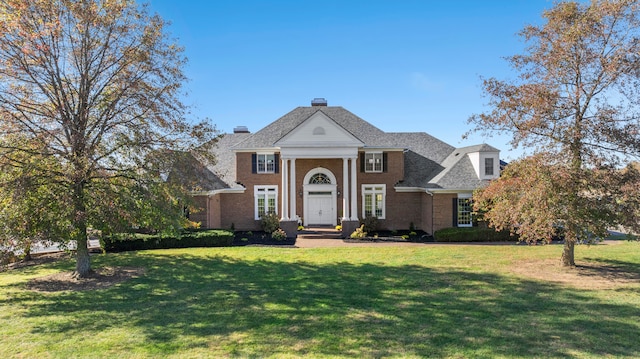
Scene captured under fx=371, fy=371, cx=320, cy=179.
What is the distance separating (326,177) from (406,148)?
616cm

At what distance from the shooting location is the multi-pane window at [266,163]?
2669 centimetres

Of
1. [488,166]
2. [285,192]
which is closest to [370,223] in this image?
[285,192]

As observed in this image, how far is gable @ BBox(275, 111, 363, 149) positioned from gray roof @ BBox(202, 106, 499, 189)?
428mm

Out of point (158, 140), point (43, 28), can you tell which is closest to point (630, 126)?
point (158, 140)

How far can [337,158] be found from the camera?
25922 millimetres

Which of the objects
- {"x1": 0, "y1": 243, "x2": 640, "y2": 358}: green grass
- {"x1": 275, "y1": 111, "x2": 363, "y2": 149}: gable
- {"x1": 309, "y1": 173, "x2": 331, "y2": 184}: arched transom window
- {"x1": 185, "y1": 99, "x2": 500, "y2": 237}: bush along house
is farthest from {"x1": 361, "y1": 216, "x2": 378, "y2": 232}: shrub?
{"x1": 0, "y1": 243, "x2": 640, "y2": 358}: green grass

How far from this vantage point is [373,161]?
87.8 feet

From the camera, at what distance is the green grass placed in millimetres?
6984

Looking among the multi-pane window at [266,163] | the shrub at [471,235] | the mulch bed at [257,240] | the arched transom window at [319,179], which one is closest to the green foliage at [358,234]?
the mulch bed at [257,240]

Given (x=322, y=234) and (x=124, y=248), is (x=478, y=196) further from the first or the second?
(x=124, y=248)

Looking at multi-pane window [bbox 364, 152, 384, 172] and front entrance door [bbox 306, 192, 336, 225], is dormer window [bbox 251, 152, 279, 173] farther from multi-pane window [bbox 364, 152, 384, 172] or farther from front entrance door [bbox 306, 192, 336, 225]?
multi-pane window [bbox 364, 152, 384, 172]

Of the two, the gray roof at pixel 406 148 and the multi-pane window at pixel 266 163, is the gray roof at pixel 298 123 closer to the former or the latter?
the gray roof at pixel 406 148

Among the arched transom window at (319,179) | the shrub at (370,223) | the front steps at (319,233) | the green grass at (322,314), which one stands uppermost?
the arched transom window at (319,179)

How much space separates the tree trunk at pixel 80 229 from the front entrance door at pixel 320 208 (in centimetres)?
1593
